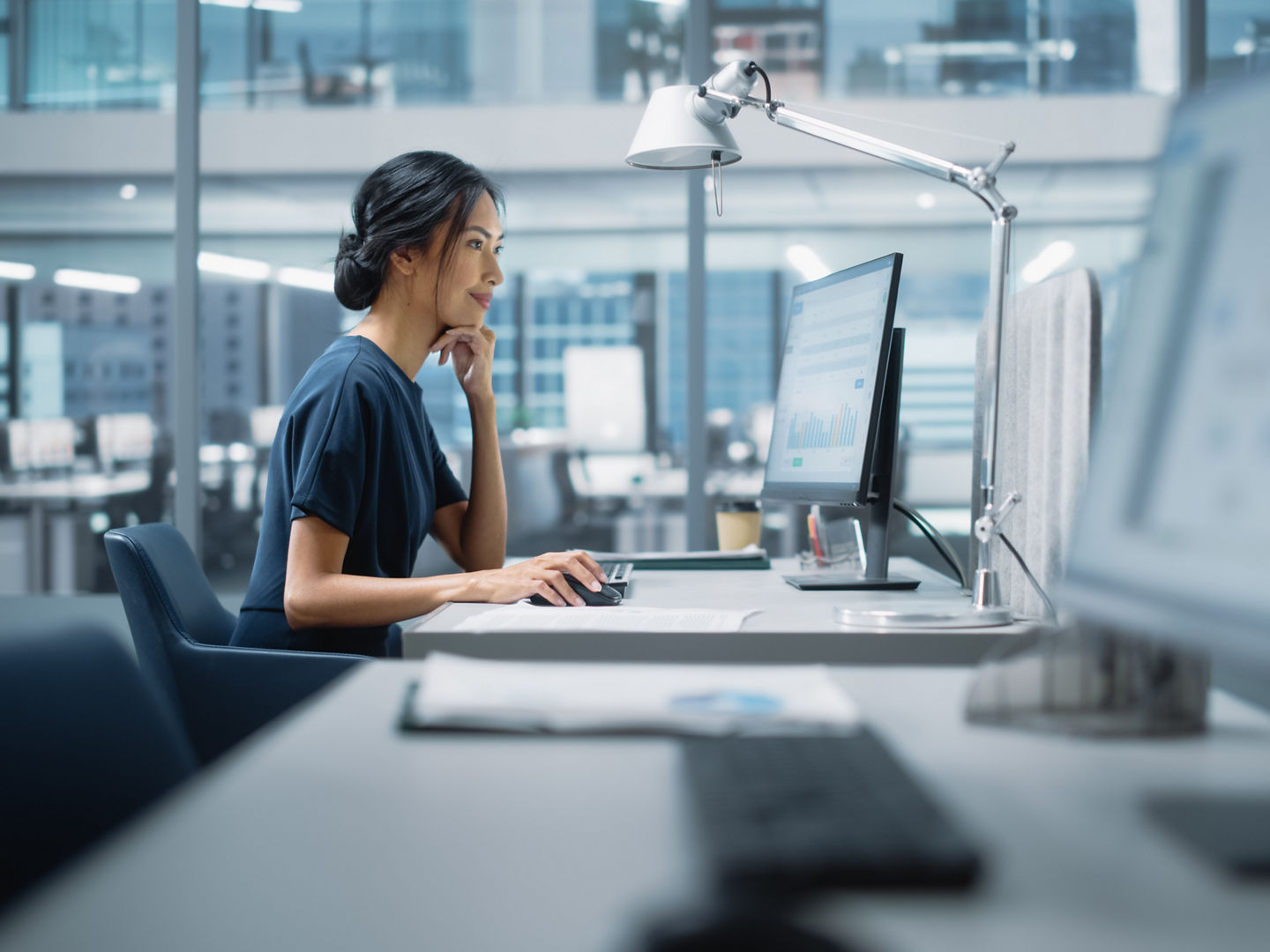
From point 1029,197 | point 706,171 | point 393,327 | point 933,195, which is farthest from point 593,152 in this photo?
point 393,327

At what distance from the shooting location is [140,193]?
370cm

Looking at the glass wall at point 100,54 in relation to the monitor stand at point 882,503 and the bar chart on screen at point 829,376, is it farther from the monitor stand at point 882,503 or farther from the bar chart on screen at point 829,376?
the monitor stand at point 882,503

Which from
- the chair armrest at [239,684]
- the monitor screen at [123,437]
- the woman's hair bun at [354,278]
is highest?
the woman's hair bun at [354,278]

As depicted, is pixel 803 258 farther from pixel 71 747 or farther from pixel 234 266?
pixel 71 747

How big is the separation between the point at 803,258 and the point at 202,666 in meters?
2.48

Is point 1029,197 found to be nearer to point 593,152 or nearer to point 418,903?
point 593,152

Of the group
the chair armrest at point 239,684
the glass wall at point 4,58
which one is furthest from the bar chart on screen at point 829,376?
the glass wall at point 4,58

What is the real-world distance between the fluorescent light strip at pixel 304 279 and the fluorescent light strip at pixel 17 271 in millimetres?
936

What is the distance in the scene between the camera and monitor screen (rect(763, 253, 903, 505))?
1.60m

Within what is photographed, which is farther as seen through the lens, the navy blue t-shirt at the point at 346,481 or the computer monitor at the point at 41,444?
the computer monitor at the point at 41,444

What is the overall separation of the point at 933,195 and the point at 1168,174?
2.96 meters

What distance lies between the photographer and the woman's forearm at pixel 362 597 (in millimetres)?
1564

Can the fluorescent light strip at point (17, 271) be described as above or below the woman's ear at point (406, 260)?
above

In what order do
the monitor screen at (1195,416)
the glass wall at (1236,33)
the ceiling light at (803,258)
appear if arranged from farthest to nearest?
the ceiling light at (803,258)
the glass wall at (1236,33)
the monitor screen at (1195,416)
